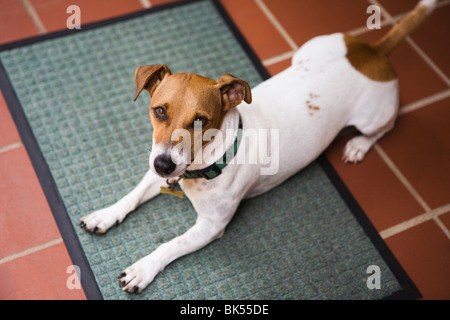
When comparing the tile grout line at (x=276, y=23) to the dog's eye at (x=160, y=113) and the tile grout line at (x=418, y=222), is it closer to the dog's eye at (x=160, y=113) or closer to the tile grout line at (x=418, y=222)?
the tile grout line at (x=418, y=222)

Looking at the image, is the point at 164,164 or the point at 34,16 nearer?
the point at 164,164

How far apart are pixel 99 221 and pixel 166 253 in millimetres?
369

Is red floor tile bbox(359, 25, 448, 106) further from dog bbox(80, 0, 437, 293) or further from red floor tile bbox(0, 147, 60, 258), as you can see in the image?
red floor tile bbox(0, 147, 60, 258)

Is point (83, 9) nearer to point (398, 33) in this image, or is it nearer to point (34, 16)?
point (34, 16)

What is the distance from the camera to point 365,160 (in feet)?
9.55

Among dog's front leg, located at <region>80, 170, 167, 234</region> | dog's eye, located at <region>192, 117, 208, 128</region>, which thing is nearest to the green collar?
dog's eye, located at <region>192, 117, 208, 128</region>

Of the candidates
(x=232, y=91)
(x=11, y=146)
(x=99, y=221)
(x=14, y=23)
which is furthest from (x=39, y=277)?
(x=14, y=23)

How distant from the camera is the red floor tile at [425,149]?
286 centimetres

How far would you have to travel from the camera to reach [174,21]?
3.26m

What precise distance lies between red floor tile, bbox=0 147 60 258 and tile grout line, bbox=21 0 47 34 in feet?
2.79

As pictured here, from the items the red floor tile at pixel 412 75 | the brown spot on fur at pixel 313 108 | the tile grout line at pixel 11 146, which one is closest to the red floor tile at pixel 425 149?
the red floor tile at pixel 412 75
